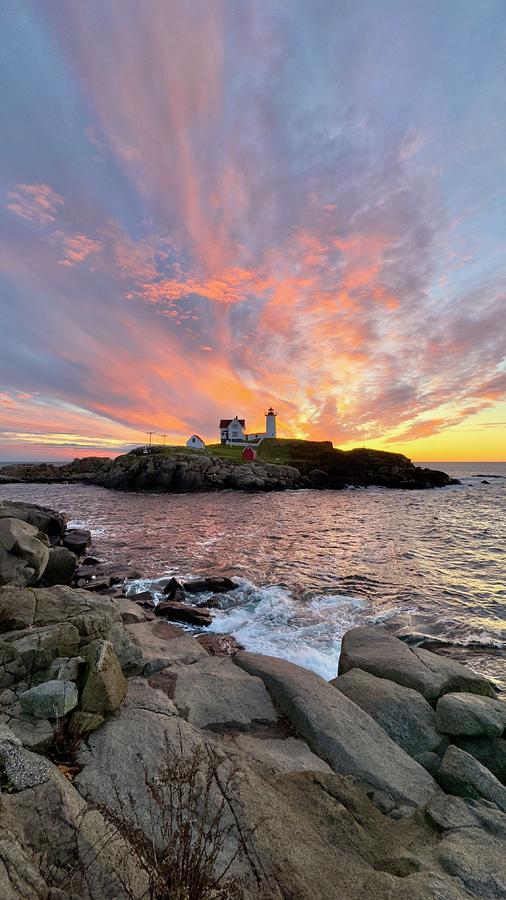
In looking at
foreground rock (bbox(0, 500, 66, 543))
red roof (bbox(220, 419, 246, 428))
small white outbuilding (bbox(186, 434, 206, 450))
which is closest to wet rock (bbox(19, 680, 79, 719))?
foreground rock (bbox(0, 500, 66, 543))

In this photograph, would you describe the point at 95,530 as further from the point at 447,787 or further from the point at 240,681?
the point at 447,787

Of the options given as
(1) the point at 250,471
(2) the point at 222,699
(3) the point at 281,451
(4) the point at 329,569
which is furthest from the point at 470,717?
(3) the point at 281,451

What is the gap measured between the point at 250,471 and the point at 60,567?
67.7 m

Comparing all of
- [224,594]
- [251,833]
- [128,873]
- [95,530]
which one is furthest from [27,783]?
[95,530]

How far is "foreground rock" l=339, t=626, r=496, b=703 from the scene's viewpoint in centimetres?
928

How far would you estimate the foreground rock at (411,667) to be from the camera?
9281 millimetres

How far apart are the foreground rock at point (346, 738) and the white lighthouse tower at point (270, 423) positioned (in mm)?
138298

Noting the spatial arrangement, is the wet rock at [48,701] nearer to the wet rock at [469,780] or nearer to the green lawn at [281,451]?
the wet rock at [469,780]

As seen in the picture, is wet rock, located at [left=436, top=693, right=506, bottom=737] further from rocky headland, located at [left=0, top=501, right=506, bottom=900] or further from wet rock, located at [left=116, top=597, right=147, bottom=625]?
wet rock, located at [left=116, top=597, right=147, bottom=625]

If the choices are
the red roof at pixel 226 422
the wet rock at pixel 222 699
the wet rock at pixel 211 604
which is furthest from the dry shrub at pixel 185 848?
the red roof at pixel 226 422

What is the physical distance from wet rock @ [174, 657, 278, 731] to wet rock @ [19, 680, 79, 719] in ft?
7.99

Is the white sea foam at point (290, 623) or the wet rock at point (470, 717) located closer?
the wet rock at point (470, 717)

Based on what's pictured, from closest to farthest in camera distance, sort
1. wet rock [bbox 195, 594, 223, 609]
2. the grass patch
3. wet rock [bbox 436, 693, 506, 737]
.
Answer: wet rock [bbox 436, 693, 506, 737] < wet rock [bbox 195, 594, 223, 609] < the grass patch

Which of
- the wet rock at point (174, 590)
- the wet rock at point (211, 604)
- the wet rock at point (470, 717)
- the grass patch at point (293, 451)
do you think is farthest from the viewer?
the grass patch at point (293, 451)
